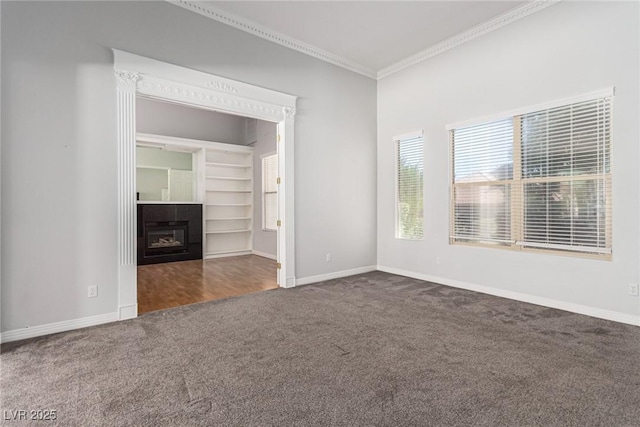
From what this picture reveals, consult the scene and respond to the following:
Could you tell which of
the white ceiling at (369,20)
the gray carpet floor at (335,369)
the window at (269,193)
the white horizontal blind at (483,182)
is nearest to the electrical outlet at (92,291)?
the gray carpet floor at (335,369)

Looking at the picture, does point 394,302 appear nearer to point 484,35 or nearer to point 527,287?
point 527,287

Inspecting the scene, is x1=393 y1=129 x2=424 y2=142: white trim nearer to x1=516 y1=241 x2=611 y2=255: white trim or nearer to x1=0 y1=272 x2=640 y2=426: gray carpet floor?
x1=516 y1=241 x2=611 y2=255: white trim

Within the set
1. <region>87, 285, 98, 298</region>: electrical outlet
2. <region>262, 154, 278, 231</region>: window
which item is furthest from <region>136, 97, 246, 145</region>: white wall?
<region>87, 285, 98, 298</region>: electrical outlet

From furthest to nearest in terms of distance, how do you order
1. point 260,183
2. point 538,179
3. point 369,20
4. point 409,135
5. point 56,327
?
point 260,183 → point 409,135 → point 369,20 → point 538,179 → point 56,327

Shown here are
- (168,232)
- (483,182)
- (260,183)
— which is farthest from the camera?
(260,183)

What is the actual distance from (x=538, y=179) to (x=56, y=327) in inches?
208

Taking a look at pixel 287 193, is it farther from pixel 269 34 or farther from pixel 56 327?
pixel 56 327

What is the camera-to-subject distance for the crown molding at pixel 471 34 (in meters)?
3.70

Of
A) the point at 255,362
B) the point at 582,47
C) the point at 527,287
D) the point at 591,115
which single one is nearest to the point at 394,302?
the point at 527,287

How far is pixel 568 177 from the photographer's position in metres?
3.50

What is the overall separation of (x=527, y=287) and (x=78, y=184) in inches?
197

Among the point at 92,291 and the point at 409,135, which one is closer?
the point at 92,291

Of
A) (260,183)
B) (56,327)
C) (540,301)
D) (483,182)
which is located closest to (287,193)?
(483,182)

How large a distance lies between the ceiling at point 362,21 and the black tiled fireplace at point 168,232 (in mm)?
4039
